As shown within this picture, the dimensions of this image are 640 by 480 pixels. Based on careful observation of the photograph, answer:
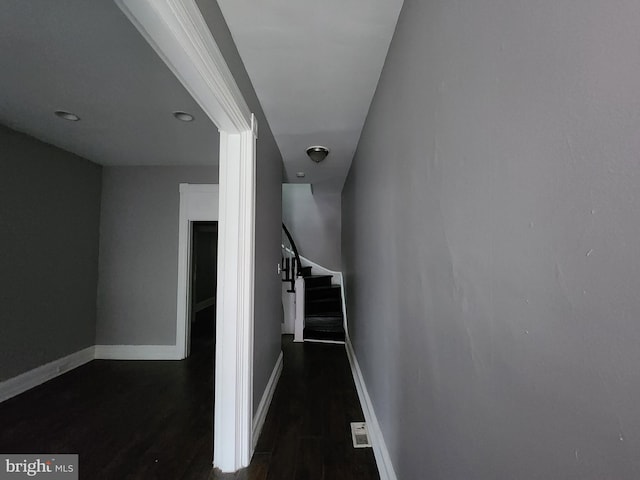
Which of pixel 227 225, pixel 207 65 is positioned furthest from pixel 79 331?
pixel 207 65

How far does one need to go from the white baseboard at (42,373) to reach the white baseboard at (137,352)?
141 millimetres

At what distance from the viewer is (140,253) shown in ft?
12.0

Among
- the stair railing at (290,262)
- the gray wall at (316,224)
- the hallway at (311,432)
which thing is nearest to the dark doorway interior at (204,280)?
the stair railing at (290,262)

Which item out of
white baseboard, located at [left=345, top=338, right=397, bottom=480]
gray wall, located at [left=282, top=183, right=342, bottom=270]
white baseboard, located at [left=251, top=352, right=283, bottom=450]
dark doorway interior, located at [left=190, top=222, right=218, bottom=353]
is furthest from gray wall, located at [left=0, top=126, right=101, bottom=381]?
A: white baseboard, located at [left=345, top=338, right=397, bottom=480]

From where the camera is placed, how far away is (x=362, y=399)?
2.42 meters

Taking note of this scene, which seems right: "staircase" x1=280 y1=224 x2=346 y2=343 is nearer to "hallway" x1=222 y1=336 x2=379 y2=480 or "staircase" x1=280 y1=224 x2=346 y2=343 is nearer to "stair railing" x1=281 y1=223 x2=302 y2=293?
"stair railing" x1=281 y1=223 x2=302 y2=293

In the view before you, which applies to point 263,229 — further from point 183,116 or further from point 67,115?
point 67,115

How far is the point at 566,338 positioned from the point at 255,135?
187cm

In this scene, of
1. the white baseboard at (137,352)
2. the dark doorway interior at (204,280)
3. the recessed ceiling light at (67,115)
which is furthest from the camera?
the dark doorway interior at (204,280)

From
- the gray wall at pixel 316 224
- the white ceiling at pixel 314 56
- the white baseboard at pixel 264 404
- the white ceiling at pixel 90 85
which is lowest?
the white baseboard at pixel 264 404

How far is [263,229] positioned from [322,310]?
2.79 meters

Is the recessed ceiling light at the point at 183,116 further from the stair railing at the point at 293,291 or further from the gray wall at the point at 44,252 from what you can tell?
the stair railing at the point at 293,291

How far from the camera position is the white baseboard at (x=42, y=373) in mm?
2592

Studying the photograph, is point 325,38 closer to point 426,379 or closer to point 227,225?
point 227,225
